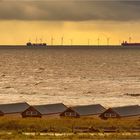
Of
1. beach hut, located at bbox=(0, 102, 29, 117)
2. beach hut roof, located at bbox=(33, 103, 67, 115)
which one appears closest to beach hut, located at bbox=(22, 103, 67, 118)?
beach hut roof, located at bbox=(33, 103, 67, 115)

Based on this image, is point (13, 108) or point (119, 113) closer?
point (119, 113)

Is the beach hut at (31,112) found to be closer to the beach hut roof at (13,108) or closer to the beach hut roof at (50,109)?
the beach hut roof at (50,109)

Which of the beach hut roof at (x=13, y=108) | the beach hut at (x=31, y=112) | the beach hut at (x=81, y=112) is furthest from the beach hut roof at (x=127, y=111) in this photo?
the beach hut roof at (x=13, y=108)

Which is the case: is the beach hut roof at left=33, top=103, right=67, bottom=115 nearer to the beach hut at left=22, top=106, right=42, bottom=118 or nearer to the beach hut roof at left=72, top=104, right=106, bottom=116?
the beach hut at left=22, top=106, right=42, bottom=118

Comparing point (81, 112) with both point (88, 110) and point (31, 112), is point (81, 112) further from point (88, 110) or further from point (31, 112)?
point (31, 112)

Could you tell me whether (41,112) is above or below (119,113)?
above

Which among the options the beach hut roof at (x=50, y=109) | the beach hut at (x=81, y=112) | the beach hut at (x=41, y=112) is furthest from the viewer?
the beach hut roof at (x=50, y=109)

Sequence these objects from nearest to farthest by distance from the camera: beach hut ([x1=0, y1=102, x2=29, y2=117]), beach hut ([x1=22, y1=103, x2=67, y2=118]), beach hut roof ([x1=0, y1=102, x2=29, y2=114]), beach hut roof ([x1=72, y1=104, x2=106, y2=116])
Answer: beach hut ([x1=22, y1=103, x2=67, y2=118]) < beach hut ([x1=0, y1=102, x2=29, y2=117]) < beach hut roof ([x1=72, y1=104, x2=106, y2=116]) < beach hut roof ([x1=0, y1=102, x2=29, y2=114])

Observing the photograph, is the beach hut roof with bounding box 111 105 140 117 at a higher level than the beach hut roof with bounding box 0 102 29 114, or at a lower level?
lower

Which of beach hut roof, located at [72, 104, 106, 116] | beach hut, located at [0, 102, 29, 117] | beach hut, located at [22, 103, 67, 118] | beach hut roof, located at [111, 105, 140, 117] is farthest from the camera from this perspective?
beach hut roof, located at [111, 105, 140, 117]

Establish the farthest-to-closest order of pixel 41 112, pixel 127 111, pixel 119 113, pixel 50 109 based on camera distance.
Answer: pixel 50 109 → pixel 127 111 → pixel 41 112 → pixel 119 113

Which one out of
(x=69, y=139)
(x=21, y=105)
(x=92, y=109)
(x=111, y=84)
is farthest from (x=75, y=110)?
(x=111, y=84)

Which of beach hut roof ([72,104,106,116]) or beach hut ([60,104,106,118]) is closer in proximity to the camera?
beach hut ([60,104,106,118])

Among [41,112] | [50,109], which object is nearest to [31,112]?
[41,112]
